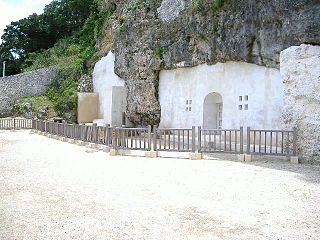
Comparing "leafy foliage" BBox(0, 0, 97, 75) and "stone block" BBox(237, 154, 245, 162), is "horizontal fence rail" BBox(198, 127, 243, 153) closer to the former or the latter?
"stone block" BBox(237, 154, 245, 162)

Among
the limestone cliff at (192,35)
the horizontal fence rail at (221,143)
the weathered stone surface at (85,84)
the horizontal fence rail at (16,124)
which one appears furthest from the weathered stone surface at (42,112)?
the horizontal fence rail at (221,143)

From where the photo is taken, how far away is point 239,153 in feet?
32.4

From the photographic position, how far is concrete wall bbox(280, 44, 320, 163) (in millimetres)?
9062

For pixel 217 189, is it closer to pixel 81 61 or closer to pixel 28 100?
pixel 81 61

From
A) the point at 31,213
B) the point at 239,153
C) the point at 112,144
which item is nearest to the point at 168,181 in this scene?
the point at 31,213

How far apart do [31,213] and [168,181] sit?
3029 mm

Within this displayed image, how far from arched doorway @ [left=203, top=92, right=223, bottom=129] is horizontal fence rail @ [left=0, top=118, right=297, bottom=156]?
908 millimetres

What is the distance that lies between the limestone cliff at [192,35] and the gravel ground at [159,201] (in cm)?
422

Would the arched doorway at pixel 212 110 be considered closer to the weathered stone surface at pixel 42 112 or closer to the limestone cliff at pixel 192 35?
the limestone cliff at pixel 192 35

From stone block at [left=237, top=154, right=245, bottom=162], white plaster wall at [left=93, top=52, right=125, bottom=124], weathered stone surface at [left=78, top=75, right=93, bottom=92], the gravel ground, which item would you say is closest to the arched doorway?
stone block at [left=237, top=154, right=245, bottom=162]

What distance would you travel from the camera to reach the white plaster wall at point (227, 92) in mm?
11516

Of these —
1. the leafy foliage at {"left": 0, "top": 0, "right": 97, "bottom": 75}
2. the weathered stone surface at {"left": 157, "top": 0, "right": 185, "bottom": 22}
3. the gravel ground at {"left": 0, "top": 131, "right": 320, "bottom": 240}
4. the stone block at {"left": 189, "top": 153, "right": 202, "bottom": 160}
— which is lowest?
the gravel ground at {"left": 0, "top": 131, "right": 320, "bottom": 240}

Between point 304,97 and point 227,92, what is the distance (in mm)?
4408

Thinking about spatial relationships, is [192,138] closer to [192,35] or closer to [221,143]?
[221,143]
